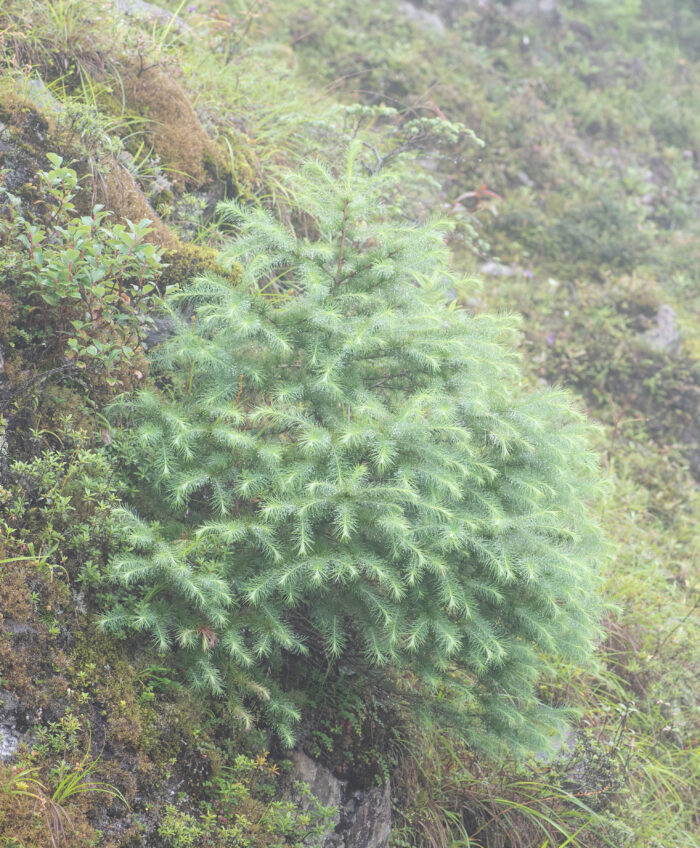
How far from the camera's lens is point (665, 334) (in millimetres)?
7164

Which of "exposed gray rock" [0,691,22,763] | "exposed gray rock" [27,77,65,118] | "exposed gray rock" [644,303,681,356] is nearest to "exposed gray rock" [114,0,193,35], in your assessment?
"exposed gray rock" [27,77,65,118]

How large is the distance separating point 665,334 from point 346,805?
619cm

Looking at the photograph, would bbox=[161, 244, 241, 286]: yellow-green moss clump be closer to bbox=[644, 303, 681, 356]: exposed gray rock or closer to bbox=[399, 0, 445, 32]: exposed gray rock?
bbox=[644, 303, 681, 356]: exposed gray rock

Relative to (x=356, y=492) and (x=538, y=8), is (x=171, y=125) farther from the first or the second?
(x=538, y=8)

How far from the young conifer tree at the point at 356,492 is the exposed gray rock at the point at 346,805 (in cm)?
35

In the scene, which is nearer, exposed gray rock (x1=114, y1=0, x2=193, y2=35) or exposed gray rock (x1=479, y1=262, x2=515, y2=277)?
exposed gray rock (x1=114, y1=0, x2=193, y2=35)

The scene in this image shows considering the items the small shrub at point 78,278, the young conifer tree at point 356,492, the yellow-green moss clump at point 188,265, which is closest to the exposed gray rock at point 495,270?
the yellow-green moss clump at point 188,265

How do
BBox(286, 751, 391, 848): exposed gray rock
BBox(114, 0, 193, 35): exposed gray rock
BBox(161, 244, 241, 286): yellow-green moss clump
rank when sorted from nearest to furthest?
BBox(286, 751, 391, 848): exposed gray rock < BBox(161, 244, 241, 286): yellow-green moss clump < BBox(114, 0, 193, 35): exposed gray rock

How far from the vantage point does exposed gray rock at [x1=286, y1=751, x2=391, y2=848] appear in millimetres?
2760

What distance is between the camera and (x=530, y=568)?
2529 millimetres

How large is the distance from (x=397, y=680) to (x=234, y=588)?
3.74 ft

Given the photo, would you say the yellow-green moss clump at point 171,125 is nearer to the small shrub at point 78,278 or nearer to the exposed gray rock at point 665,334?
the small shrub at point 78,278

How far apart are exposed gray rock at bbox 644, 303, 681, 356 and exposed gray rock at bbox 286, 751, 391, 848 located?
588 cm

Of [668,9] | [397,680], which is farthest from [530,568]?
[668,9]
